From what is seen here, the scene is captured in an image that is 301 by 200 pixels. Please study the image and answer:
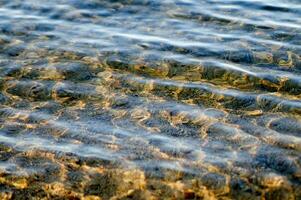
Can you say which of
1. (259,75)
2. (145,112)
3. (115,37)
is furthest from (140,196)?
(115,37)

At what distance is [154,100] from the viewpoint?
29.0 feet

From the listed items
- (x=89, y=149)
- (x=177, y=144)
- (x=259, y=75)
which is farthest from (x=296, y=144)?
(x=89, y=149)

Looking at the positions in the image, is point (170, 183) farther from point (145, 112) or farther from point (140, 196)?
point (145, 112)

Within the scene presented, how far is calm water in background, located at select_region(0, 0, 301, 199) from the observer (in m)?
6.71

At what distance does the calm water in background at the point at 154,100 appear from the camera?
22.0 ft

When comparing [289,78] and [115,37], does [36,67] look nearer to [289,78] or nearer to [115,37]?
[115,37]

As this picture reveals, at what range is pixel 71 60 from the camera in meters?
10.8

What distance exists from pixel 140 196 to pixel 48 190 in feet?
4.61

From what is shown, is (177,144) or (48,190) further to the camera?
(177,144)

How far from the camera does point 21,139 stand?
25.7ft

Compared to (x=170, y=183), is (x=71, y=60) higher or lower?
higher

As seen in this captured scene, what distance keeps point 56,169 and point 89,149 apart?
704mm

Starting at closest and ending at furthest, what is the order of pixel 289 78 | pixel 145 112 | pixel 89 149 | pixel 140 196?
pixel 140 196
pixel 89 149
pixel 145 112
pixel 289 78

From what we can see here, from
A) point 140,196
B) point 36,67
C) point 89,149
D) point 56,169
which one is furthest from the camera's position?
point 36,67
